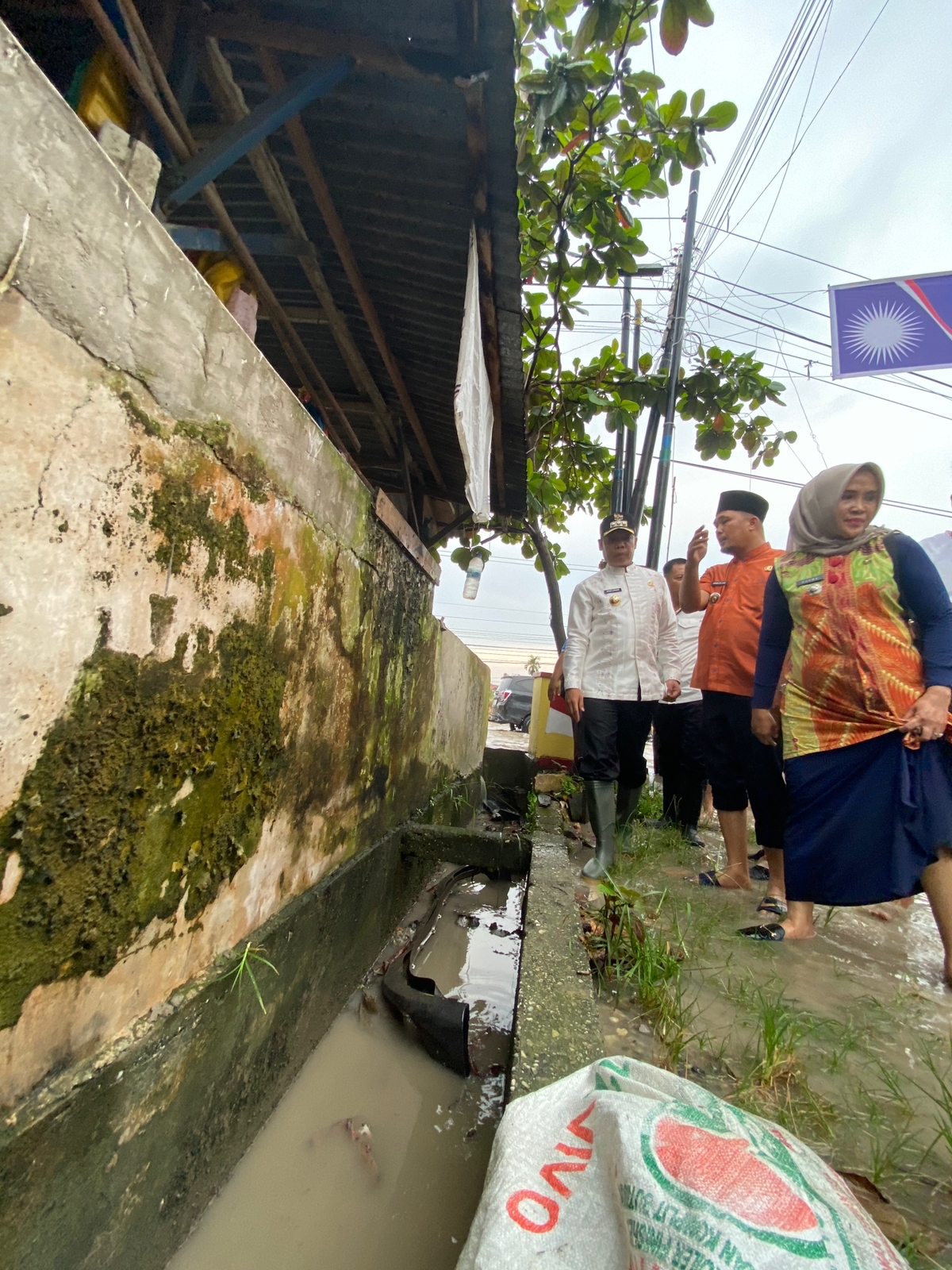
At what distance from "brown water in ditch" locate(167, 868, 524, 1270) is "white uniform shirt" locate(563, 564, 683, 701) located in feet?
5.13

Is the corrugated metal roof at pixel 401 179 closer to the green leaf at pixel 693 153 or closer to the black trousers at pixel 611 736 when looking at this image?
the green leaf at pixel 693 153

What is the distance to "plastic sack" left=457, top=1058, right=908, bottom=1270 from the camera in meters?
0.69

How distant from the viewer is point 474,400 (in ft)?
8.55

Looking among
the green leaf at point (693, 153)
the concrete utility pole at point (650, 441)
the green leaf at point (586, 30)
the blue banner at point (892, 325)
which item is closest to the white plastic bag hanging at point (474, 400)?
the green leaf at point (586, 30)

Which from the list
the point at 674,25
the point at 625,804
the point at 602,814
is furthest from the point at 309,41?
the point at 625,804

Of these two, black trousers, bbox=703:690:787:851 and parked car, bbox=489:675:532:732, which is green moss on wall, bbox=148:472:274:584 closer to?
black trousers, bbox=703:690:787:851

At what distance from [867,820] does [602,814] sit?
1245mm

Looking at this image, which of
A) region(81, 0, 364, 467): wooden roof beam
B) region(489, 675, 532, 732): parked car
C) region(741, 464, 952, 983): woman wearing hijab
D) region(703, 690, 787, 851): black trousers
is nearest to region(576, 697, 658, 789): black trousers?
region(703, 690, 787, 851): black trousers

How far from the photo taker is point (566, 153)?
352cm

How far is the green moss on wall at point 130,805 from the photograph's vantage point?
84 centimetres

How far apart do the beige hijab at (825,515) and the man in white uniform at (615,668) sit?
0.96m

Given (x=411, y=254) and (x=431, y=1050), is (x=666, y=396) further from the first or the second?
(x=431, y=1050)

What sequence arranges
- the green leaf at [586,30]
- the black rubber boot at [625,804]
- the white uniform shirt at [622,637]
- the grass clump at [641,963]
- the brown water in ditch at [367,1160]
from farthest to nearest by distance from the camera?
the black rubber boot at [625,804] < the white uniform shirt at [622,637] < the green leaf at [586,30] < the grass clump at [641,963] < the brown water in ditch at [367,1160]

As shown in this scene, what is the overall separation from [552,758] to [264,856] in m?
4.39
